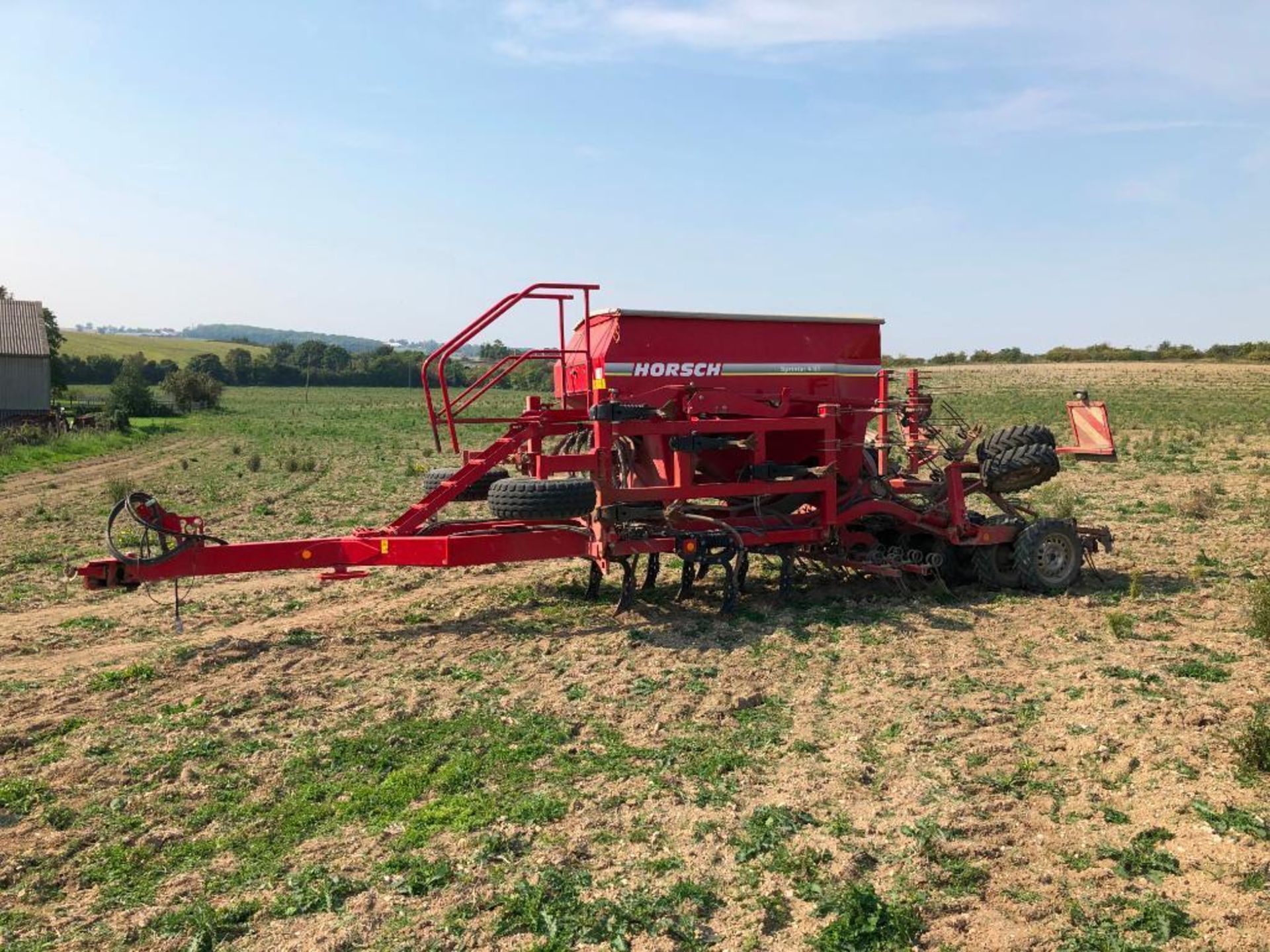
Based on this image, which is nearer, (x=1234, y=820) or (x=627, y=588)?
(x=1234, y=820)

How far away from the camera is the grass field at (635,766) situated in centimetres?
414

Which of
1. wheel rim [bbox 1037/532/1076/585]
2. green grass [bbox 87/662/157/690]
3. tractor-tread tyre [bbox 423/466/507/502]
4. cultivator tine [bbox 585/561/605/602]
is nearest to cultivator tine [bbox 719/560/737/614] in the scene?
cultivator tine [bbox 585/561/605/602]

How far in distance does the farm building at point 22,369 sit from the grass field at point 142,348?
55492 mm

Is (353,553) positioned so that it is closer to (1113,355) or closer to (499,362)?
(499,362)

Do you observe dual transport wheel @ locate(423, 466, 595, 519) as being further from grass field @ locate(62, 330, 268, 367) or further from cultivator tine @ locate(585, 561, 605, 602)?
grass field @ locate(62, 330, 268, 367)

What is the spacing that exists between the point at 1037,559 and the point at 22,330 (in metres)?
35.3

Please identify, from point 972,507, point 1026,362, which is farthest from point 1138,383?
point 972,507

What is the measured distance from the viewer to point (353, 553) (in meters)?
8.21

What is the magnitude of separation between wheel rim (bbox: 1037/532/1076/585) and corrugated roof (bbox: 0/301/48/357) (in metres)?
34.0

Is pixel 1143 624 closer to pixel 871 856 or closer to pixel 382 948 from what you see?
pixel 871 856

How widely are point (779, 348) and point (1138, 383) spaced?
56.0 m

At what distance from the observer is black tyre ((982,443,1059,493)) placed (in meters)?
9.81

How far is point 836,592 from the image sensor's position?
10.1m

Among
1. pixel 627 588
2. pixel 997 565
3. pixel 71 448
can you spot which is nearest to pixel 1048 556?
pixel 997 565
